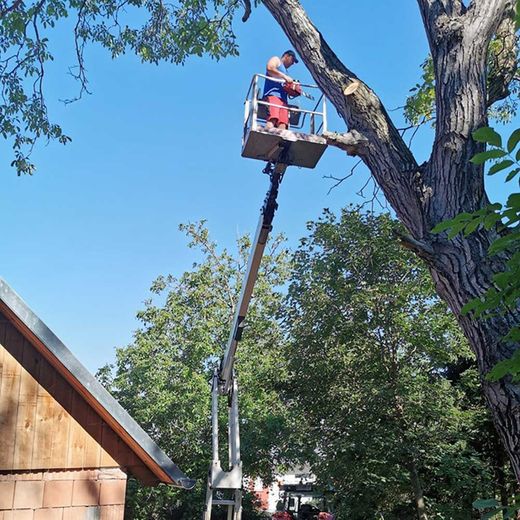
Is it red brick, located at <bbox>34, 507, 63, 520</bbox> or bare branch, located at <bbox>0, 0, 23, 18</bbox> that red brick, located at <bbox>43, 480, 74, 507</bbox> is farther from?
bare branch, located at <bbox>0, 0, 23, 18</bbox>

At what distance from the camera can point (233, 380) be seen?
1006 cm

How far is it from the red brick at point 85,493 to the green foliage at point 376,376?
883 cm

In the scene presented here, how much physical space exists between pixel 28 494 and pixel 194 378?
47.6 feet

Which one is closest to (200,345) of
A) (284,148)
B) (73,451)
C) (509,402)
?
(284,148)

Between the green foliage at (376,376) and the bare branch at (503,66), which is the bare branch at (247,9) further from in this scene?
the green foliage at (376,376)

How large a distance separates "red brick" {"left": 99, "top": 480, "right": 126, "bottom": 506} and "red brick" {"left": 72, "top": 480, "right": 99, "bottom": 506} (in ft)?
0.16

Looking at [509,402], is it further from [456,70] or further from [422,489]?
[422,489]

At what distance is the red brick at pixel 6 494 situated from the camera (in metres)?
3.88

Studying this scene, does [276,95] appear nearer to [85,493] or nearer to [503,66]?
[503,66]

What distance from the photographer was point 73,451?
4160 mm

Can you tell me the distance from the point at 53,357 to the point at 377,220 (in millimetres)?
10419

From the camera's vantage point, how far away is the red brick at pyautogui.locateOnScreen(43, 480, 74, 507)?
13.3 ft

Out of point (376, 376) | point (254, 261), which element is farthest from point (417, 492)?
point (254, 261)

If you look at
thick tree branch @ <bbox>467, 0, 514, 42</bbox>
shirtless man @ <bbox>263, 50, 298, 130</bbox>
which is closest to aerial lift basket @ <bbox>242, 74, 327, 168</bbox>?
shirtless man @ <bbox>263, 50, 298, 130</bbox>
